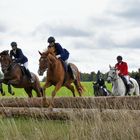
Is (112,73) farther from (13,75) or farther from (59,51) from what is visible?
(13,75)

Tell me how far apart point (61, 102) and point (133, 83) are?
10.1 metres

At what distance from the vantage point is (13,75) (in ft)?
68.4

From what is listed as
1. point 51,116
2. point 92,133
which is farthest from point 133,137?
point 51,116

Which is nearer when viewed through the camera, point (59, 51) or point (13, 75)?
point (59, 51)

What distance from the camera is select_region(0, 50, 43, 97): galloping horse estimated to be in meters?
20.1

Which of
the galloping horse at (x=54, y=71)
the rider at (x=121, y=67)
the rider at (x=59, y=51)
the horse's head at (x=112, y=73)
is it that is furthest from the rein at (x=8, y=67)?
the rider at (x=121, y=67)

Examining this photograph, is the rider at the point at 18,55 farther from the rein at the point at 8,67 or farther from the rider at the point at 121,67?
the rider at the point at 121,67

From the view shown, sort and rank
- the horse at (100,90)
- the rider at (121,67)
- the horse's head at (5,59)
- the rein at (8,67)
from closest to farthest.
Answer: the horse's head at (5,59), the rein at (8,67), the rider at (121,67), the horse at (100,90)

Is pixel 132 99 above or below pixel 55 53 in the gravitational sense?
below

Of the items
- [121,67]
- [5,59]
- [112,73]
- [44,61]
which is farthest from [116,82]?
[44,61]

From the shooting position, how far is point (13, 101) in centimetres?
1470

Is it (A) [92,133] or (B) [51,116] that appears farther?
(B) [51,116]

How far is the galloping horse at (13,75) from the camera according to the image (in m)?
20.1

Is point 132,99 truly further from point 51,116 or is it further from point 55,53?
point 55,53
